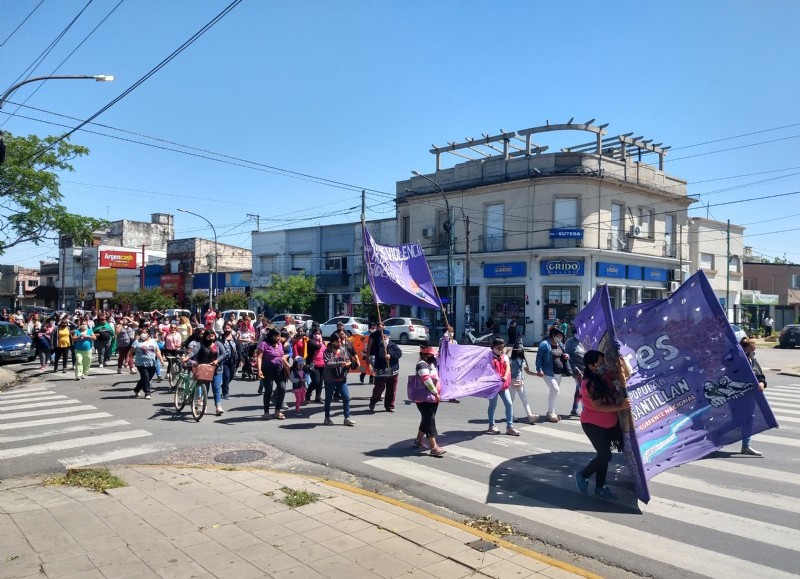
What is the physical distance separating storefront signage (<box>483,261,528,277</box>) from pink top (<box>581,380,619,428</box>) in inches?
1131

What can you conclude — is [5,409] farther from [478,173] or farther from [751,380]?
[478,173]

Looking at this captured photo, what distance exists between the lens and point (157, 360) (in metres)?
13.8

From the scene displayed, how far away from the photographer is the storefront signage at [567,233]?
33.1 metres

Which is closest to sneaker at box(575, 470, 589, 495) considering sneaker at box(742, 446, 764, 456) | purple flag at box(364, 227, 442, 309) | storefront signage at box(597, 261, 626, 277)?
sneaker at box(742, 446, 764, 456)

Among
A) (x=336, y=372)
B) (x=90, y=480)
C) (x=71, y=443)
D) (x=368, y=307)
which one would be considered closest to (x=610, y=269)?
(x=368, y=307)

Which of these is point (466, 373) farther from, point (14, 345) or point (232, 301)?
point (232, 301)

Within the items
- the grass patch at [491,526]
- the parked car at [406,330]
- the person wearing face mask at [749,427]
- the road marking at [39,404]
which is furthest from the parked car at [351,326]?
the grass patch at [491,526]

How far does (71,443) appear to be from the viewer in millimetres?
9250

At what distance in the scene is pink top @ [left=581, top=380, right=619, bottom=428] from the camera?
252 inches

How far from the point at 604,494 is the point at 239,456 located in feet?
16.0

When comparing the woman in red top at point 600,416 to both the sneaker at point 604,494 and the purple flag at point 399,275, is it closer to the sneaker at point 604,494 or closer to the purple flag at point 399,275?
Result: the sneaker at point 604,494

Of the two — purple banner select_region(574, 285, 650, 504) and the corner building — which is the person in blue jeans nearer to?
purple banner select_region(574, 285, 650, 504)

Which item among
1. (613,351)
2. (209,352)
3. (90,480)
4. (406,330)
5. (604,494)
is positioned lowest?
(90,480)

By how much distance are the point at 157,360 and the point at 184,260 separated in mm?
48520
